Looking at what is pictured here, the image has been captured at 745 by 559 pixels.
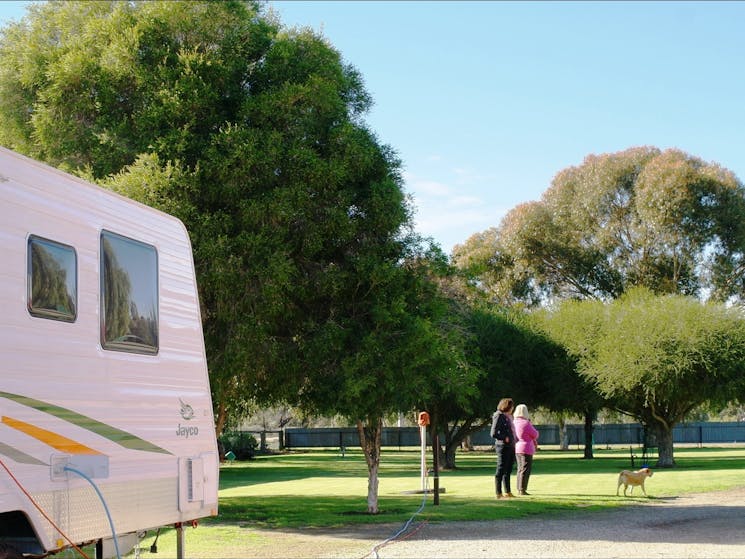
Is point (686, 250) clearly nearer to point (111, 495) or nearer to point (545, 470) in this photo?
point (545, 470)

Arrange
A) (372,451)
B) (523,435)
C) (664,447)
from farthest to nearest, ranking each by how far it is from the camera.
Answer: (664,447)
(523,435)
(372,451)

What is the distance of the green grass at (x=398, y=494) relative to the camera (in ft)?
52.6

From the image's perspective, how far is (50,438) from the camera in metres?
7.13

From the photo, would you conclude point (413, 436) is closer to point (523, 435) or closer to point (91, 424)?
point (523, 435)

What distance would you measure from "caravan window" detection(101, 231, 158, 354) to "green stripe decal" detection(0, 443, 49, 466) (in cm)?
132

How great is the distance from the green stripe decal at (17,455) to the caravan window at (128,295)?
1.32 metres

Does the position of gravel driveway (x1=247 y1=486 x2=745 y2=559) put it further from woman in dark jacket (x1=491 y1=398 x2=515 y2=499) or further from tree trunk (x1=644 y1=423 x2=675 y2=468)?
tree trunk (x1=644 y1=423 x2=675 y2=468)

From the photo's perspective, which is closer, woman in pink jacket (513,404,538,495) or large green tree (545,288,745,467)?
woman in pink jacket (513,404,538,495)

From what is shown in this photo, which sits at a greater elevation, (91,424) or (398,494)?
(91,424)

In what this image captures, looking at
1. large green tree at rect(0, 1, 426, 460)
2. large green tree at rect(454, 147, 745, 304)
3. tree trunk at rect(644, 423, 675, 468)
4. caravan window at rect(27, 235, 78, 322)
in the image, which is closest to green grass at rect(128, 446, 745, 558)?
tree trunk at rect(644, 423, 675, 468)

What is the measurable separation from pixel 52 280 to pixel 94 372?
86 cm

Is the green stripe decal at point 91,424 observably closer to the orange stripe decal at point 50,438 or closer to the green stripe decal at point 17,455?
the orange stripe decal at point 50,438

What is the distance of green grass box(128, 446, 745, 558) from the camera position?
16047 mm

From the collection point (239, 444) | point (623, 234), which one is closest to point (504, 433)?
point (239, 444)
